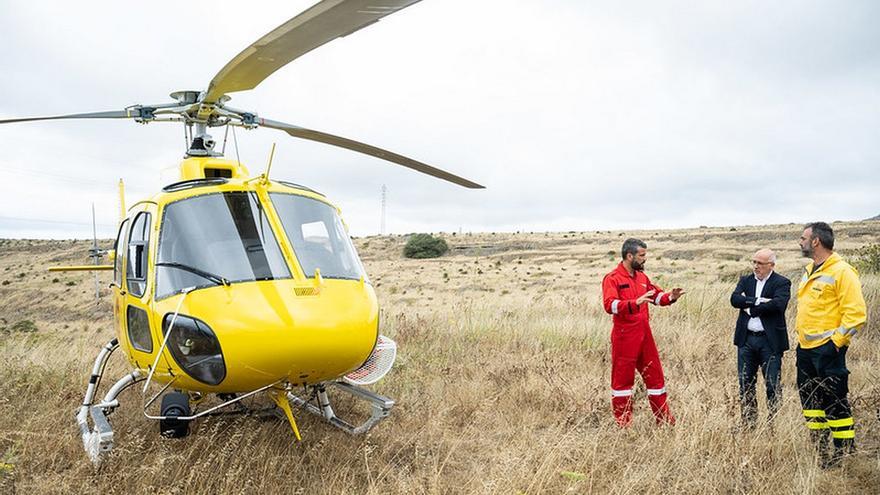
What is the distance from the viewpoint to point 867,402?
6246mm

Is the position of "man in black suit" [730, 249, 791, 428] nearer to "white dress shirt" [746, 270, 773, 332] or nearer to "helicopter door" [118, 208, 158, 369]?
"white dress shirt" [746, 270, 773, 332]

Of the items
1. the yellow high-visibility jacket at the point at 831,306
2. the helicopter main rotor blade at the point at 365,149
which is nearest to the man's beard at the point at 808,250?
the yellow high-visibility jacket at the point at 831,306

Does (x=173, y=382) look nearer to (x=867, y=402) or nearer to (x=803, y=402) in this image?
(x=803, y=402)

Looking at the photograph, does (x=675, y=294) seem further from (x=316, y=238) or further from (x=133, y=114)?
(x=133, y=114)

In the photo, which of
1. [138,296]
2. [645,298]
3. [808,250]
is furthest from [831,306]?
[138,296]

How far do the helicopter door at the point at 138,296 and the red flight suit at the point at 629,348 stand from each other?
4.09 meters

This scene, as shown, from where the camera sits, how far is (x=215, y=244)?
4.35 metres

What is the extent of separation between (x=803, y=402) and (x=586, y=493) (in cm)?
239

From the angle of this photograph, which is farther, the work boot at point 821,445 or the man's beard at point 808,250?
the man's beard at point 808,250

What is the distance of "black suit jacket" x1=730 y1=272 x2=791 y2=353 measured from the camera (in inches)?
222

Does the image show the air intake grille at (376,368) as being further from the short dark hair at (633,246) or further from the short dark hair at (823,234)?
the short dark hair at (823,234)

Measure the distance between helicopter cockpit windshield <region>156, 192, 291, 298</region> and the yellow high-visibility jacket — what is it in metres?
4.44

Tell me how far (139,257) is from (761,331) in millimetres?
5597

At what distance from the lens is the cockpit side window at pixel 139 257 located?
454cm
